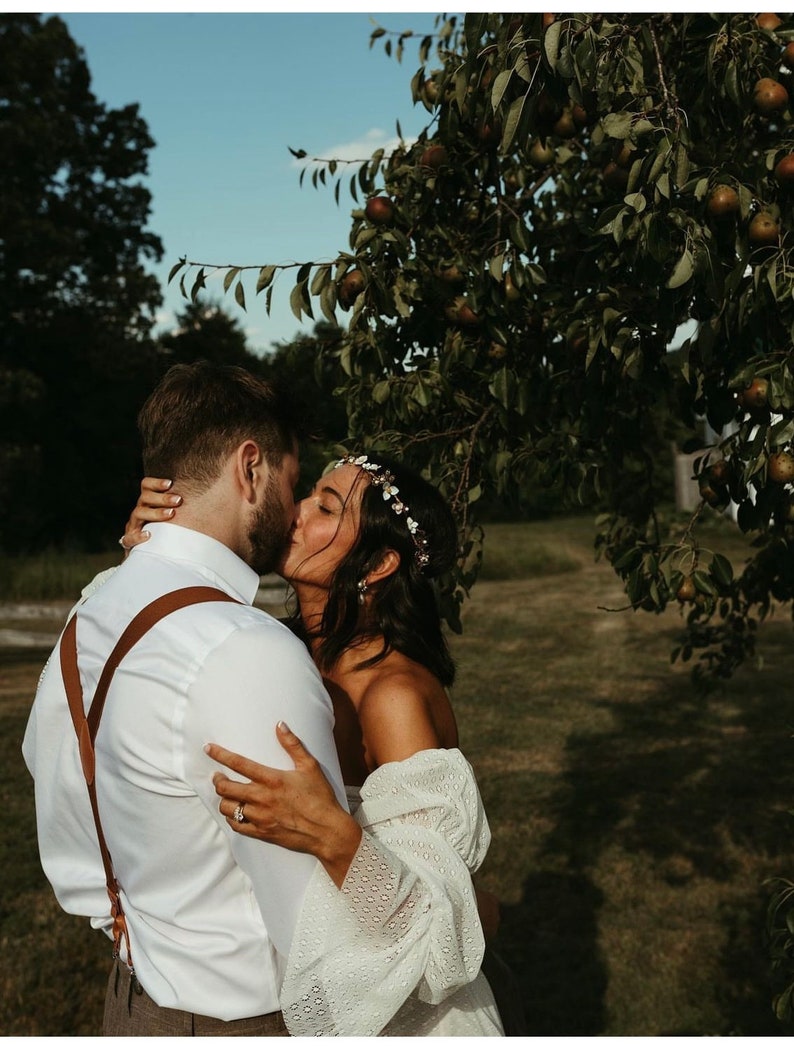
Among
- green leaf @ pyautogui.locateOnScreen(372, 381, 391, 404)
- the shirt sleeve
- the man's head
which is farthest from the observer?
green leaf @ pyautogui.locateOnScreen(372, 381, 391, 404)

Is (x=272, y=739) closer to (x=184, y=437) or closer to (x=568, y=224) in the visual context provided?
(x=184, y=437)

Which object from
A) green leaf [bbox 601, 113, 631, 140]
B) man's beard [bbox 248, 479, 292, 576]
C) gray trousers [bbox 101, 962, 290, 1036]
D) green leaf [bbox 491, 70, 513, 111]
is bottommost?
gray trousers [bbox 101, 962, 290, 1036]

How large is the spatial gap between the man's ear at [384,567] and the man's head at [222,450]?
0.73 metres

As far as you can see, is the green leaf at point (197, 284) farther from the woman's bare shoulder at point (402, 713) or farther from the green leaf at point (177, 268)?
the woman's bare shoulder at point (402, 713)

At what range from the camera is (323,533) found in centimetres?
271

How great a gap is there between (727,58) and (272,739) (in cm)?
179

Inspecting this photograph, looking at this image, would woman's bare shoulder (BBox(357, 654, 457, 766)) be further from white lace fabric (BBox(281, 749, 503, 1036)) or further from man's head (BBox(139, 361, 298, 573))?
man's head (BBox(139, 361, 298, 573))

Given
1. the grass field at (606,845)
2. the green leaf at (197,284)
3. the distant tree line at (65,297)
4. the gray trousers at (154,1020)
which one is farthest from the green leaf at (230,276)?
the distant tree line at (65,297)

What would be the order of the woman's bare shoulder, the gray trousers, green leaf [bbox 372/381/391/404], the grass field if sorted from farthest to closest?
the grass field, green leaf [bbox 372/381/391/404], the woman's bare shoulder, the gray trousers

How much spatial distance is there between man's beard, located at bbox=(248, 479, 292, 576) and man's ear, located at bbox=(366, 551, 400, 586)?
670 mm

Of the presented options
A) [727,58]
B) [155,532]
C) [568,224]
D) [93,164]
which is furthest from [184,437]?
[93,164]

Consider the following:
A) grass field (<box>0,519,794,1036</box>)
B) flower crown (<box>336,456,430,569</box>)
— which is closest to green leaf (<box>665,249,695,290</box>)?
flower crown (<box>336,456,430,569</box>)

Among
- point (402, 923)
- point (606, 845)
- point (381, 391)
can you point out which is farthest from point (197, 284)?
point (606, 845)

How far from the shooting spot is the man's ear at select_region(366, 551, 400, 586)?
273 cm
